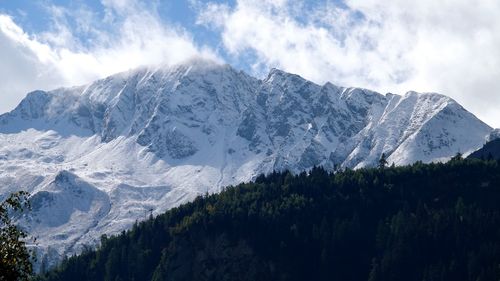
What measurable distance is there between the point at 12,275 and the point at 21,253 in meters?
1.56

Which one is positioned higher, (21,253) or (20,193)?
(20,193)

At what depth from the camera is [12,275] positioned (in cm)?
5388

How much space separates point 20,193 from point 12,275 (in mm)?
4769

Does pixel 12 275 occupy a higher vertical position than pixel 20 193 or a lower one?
lower

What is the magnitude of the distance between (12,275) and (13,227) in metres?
3.05

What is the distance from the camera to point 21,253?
54969 millimetres

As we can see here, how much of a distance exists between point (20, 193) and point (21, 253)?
3414 mm

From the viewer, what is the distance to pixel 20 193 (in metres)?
55.7

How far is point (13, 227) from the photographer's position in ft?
182

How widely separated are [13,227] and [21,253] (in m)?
1.65

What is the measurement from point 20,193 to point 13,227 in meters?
1.97
